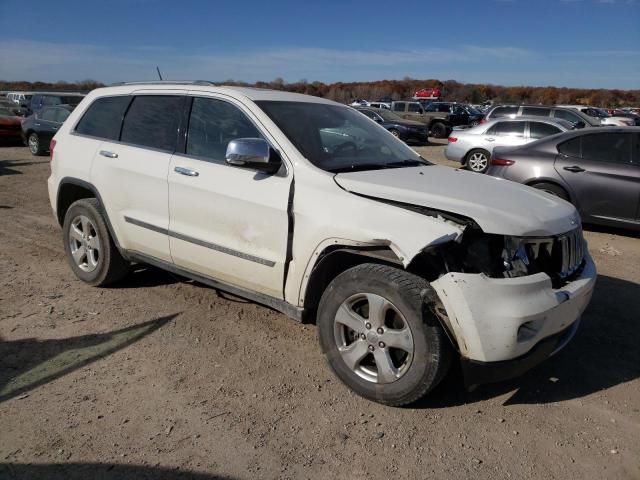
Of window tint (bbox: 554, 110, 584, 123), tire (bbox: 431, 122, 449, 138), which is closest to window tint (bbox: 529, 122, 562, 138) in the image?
window tint (bbox: 554, 110, 584, 123)

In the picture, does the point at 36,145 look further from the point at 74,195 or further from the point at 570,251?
the point at 570,251

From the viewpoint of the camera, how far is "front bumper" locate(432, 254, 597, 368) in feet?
8.75

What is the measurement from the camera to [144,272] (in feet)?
17.4

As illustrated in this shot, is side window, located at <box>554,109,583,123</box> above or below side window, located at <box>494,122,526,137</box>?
above

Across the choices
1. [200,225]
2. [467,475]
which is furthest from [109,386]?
[467,475]

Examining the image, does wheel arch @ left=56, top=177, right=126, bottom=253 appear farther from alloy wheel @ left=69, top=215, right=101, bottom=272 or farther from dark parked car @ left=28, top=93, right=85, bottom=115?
dark parked car @ left=28, top=93, right=85, bottom=115

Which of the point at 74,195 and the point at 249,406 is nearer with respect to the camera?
the point at 249,406

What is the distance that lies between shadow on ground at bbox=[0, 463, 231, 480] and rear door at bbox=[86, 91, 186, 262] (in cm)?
185

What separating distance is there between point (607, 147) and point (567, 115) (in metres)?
11.6

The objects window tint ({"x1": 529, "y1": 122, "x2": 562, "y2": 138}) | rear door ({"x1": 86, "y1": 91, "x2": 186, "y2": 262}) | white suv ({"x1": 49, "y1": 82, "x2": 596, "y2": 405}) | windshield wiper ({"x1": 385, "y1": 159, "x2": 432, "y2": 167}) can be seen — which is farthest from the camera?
window tint ({"x1": 529, "y1": 122, "x2": 562, "y2": 138})

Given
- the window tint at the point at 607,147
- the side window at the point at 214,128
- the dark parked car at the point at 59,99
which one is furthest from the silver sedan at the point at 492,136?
the dark parked car at the point at 59,99

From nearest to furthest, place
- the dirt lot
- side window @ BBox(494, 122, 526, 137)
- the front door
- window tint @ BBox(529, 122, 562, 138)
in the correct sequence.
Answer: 1. the dirt lot
2. the front door
3. window tint @ BBox(529, 122, 562, 138)
4. side window @ BBox(494, 122, 526, 137)

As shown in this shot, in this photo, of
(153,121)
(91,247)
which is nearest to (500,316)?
(153,121)

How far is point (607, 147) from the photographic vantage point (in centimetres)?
718
